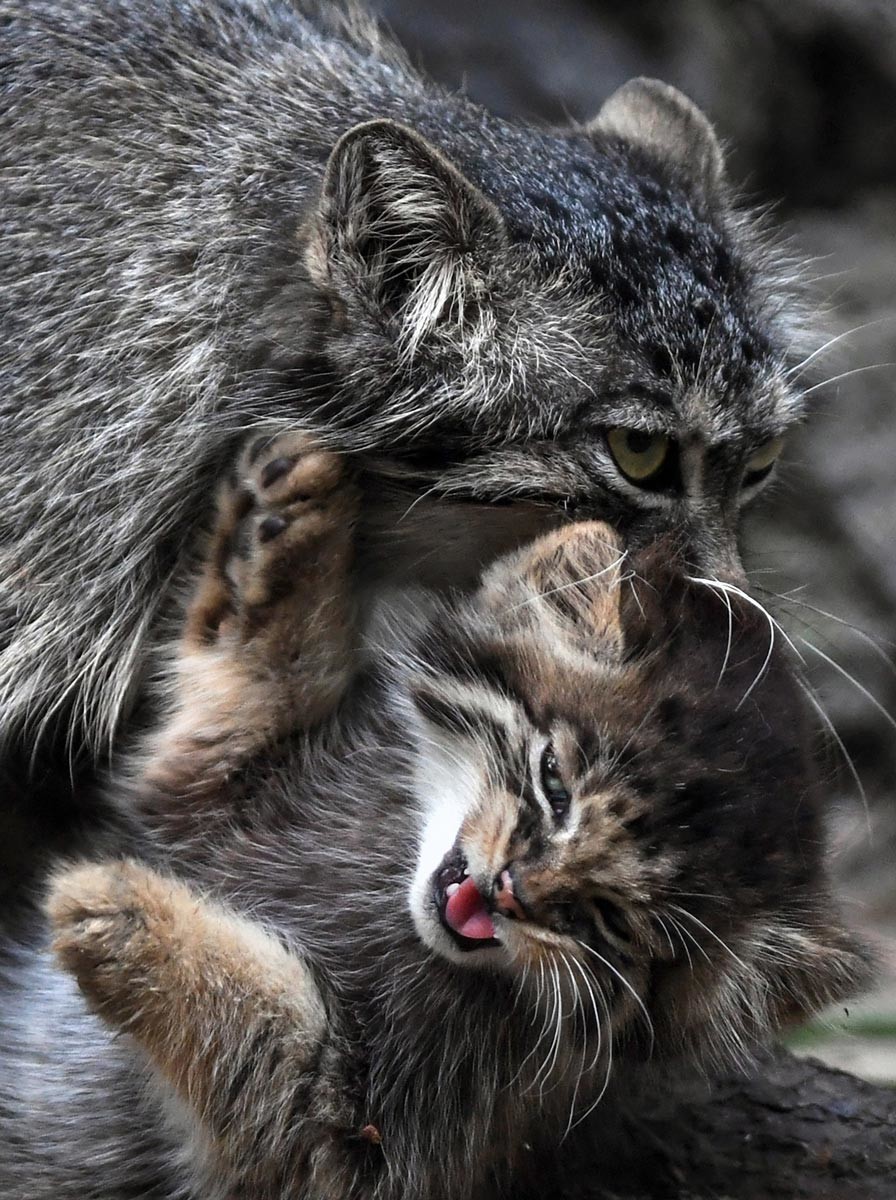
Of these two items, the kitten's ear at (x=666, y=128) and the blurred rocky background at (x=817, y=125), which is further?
the blurred rocky background at (x=817, y=125)

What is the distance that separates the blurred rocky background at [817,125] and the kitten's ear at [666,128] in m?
1.28

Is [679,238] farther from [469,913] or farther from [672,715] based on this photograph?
[469,913]

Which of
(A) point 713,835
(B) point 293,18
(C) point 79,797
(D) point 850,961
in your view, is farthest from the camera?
(B) point 293,18

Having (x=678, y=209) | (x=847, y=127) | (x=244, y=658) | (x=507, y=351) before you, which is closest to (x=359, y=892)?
(x=244, y=658)

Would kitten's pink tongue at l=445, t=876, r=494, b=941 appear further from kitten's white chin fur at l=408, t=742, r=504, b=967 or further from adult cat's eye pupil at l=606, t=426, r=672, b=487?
adult cat's eye pupil at l=606, t=426, r=672, b=487

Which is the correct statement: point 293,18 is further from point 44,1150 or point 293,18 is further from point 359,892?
point 44,1150

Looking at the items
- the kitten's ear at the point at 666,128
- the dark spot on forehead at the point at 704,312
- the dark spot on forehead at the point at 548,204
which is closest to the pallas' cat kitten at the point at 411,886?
the dark spot on forehead at the point at 704,312

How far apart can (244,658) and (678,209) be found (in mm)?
1351

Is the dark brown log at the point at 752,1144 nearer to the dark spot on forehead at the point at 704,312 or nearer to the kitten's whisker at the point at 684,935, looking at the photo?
the kitten's whisker at the point at 684,935

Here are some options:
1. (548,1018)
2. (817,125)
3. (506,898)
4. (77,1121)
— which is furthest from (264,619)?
(817,125)

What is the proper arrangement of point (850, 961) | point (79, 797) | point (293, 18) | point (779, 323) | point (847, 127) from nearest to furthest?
point (850, 961) → point (79, 797) → point (779, 323) → point (293, 18) → point (847, 127)

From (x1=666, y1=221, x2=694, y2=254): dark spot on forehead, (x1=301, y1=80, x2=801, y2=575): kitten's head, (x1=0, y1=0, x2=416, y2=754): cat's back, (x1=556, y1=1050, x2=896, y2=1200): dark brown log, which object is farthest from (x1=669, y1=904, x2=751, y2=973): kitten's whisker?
(x1=666, y1=221, x2=694, y2=254): dark spot on forehead

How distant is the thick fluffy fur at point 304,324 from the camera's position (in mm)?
2867

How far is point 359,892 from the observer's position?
9.37ft
